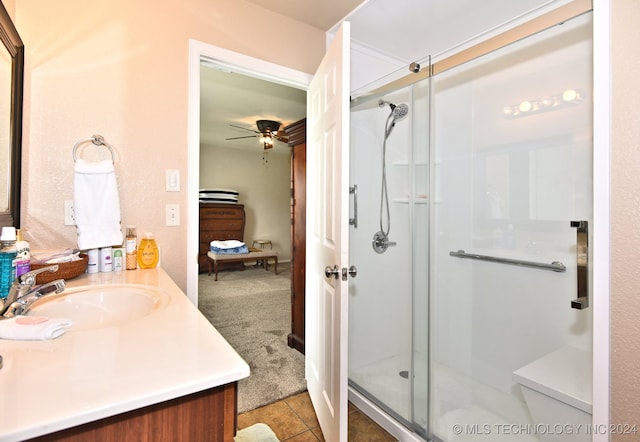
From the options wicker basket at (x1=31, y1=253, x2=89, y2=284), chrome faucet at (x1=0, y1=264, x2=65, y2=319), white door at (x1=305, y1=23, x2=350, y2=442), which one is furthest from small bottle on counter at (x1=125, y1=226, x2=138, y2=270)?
white door at (x1=305, y1=23, x2=350, y2=442)

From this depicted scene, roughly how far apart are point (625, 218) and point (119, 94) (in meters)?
2.13

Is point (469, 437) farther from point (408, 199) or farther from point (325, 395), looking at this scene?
point (408, 199)

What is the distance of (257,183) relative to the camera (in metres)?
6.89

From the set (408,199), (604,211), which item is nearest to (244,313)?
(408,199)

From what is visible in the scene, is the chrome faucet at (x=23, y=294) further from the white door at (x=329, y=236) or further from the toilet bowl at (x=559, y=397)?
the toilet bowl at (x=559, y=397)

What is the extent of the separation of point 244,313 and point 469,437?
2501 millimetres

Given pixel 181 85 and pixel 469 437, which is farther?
pixel 181 85

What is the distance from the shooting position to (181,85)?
1777 mm

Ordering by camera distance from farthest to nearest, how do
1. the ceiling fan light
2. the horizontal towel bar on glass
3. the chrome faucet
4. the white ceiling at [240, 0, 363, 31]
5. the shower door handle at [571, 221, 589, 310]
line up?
1. the ceiling fan light
2. the white ceiling at [240, 0, 363, 31]
3. the horizontal towel bar on glass
4. the shower door handle at [571, 221, 589, 310]
5. the chrome faucet

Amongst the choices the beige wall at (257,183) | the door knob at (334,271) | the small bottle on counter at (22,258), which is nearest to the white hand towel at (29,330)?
the small bottle on counter at (22,258)

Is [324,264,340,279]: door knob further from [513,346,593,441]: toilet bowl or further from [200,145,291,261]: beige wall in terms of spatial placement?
[200,145,291,261]: beige wall

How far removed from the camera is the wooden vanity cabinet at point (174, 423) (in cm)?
52

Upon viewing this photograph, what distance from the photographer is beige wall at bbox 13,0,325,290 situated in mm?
1458

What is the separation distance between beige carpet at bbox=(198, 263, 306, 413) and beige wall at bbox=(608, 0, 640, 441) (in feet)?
5.45
